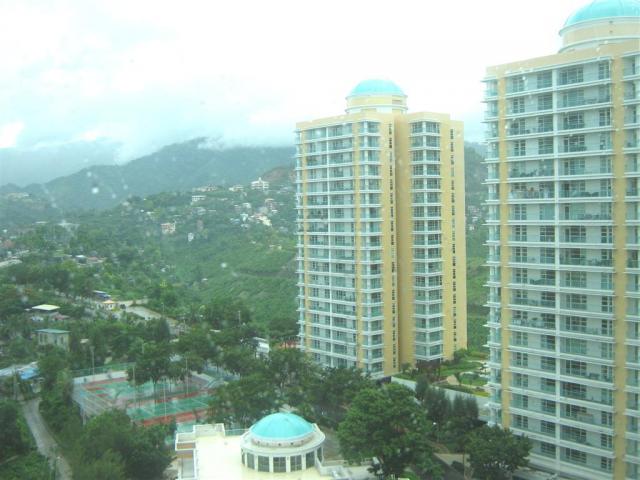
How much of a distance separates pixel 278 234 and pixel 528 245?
2190 centimetres

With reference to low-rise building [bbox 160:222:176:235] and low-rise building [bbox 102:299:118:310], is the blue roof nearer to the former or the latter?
low-rise building [bbox 102:299:118:310]

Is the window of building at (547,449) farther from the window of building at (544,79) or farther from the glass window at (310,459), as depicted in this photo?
the window of building at (544,79)

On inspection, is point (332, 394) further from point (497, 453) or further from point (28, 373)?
point (28, 373)

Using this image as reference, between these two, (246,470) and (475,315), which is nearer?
(246,470)

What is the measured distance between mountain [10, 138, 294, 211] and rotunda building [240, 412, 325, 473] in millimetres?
31476

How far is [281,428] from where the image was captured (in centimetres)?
934

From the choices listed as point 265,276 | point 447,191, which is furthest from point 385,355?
point 265,276

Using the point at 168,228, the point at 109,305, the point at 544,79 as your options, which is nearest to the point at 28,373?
the point at 109,305

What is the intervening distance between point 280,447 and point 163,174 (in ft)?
121

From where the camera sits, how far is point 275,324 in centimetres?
1858

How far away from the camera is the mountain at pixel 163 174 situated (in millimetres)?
39250

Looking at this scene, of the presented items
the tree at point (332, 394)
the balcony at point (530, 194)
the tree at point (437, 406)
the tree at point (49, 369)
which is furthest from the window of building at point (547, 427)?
the tree at point (49, 369)

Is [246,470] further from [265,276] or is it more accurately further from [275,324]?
[265,276]

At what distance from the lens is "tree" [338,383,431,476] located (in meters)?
9.64
